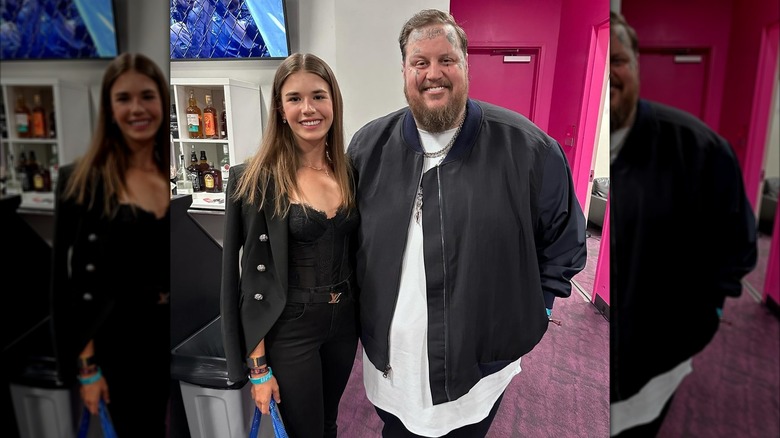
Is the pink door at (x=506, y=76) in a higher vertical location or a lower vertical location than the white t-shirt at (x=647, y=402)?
higher

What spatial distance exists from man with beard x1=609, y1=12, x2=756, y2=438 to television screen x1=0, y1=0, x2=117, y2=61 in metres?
0.25

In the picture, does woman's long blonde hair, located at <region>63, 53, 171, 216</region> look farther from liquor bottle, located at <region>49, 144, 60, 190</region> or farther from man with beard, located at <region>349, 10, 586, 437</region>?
man with beard, located at <region>349, 10, 586, 437</region>

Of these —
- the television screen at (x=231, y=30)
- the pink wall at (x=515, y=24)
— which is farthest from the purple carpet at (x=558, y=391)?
the television screen at (x=231, y=30)

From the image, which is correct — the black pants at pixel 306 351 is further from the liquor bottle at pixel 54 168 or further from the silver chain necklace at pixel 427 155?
the liquor bottle at pixel 54 168

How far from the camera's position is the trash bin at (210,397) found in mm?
898

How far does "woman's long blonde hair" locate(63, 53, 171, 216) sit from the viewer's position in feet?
0.60

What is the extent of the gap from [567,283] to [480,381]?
41cm

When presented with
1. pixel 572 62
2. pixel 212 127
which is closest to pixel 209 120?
pixel 212 127

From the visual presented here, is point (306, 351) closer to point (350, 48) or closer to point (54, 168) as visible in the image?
point (350, 48)

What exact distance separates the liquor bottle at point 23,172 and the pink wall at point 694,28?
0.29m

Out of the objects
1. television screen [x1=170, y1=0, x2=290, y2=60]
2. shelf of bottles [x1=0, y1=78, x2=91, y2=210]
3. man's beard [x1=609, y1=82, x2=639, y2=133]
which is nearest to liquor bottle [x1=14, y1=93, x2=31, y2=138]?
shelf of bottles [x1=0, y1=78, x2=91, y2=210]

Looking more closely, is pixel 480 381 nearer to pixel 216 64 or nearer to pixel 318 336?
pixel 318 336

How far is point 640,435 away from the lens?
214mm

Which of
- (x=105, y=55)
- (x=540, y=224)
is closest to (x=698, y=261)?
(x=105, y=55)
